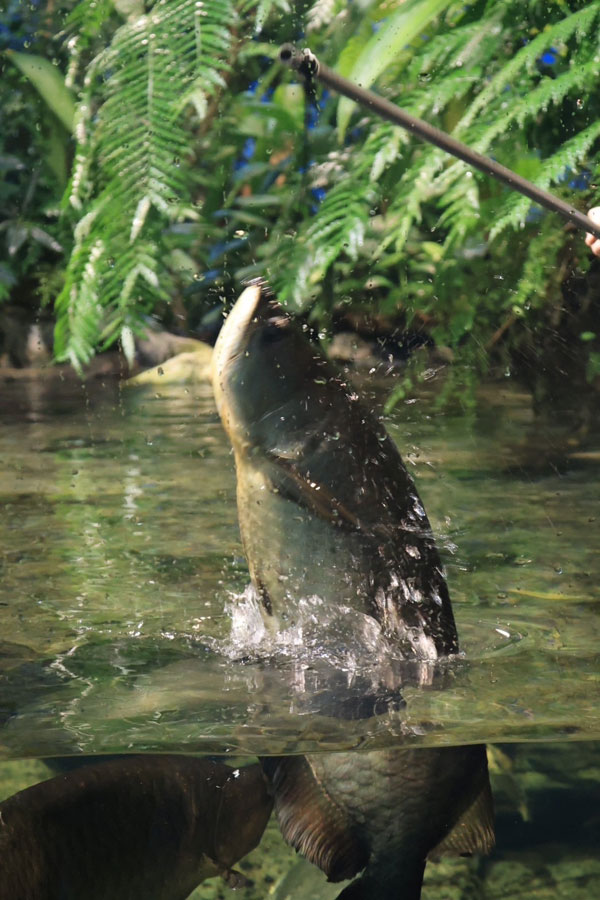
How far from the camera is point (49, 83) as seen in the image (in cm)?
303

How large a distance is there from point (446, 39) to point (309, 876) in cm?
167

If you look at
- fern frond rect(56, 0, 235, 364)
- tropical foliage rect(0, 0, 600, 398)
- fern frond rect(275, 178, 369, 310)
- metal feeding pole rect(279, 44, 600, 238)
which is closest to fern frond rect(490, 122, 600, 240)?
tropical foliage rect(0, 0, 600, 398)

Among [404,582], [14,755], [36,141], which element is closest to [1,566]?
[14,755]

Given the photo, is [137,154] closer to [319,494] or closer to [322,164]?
[322,164]

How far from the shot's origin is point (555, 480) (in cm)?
218

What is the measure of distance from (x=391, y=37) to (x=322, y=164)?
2.11 ft

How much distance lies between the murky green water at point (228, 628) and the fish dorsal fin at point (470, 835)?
0.04ft

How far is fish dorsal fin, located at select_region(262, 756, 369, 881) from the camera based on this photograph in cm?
103

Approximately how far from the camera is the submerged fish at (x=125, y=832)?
3.24 feet

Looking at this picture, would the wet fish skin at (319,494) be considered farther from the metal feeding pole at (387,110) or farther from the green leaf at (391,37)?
the green leaf at (391,37)

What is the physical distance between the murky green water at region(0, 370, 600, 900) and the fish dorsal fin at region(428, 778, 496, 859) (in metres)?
0.01

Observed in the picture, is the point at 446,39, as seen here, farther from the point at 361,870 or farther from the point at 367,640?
the point at 361,870

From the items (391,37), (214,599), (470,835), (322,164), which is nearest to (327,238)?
(391,37)

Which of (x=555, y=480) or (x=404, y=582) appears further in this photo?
(x=555, y=480)
